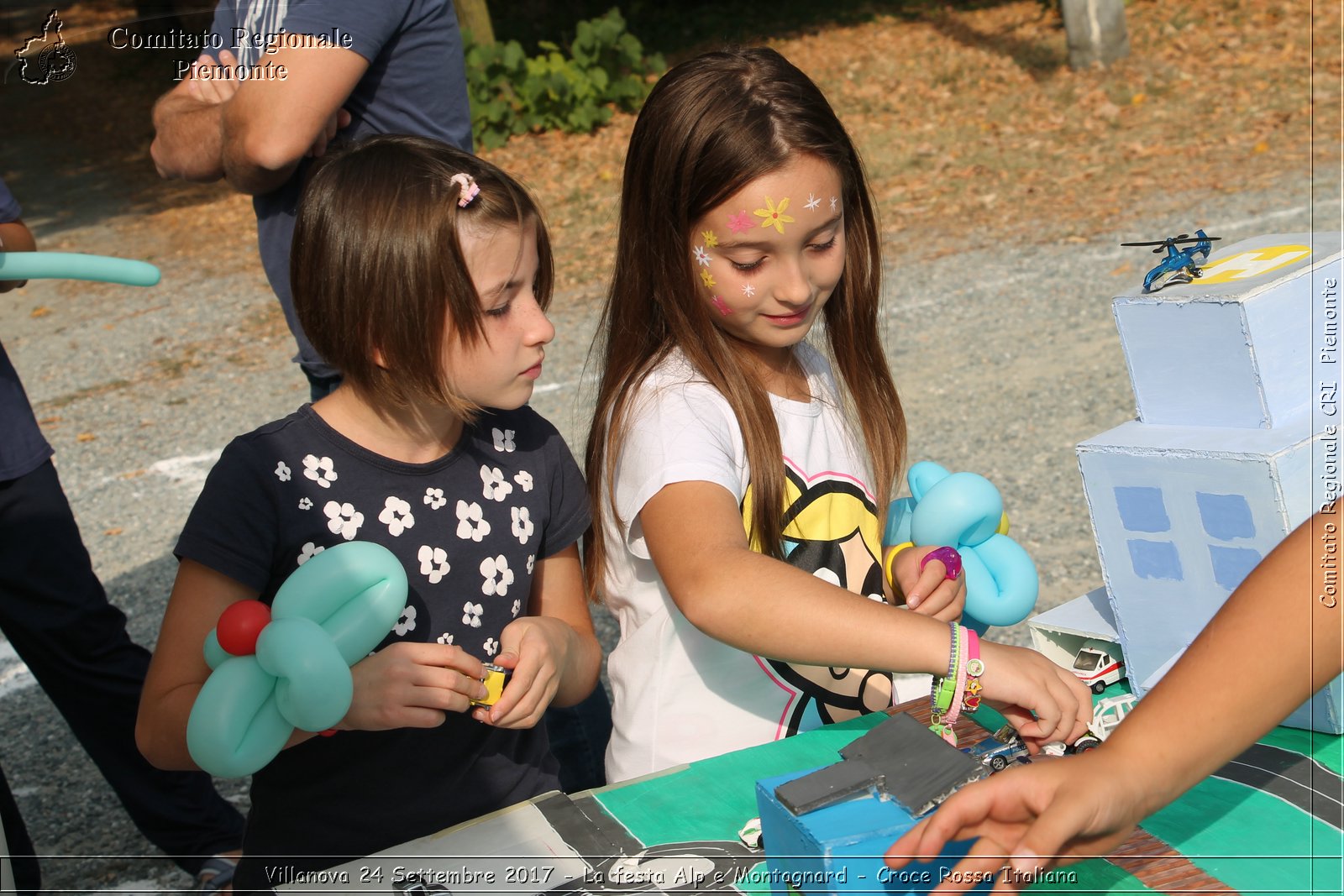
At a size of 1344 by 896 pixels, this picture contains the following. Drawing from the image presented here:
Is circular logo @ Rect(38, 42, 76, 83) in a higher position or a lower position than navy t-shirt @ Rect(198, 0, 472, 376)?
higher

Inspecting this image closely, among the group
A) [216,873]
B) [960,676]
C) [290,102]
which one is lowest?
[216,873]

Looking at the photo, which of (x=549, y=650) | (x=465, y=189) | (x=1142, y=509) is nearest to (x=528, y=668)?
(x=549, y=650)

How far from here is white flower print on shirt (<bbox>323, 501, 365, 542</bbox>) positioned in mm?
1743

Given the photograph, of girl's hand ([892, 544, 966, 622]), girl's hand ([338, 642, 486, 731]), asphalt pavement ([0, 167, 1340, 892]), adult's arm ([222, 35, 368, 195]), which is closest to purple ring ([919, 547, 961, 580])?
girl's hand ([892, 544, 966, 622])

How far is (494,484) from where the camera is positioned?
1.91m

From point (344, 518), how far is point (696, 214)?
2.38ft

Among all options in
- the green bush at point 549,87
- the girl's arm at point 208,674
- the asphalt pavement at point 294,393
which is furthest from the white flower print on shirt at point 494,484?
the green bush at point 549,87

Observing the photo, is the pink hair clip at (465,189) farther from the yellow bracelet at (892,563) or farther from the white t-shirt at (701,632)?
the yellow bracelet at (892,563)

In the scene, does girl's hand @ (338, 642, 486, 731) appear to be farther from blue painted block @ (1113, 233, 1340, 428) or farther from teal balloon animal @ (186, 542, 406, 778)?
blue painted block @ (1113, 233, 1340, 428)

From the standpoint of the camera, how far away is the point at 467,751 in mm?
1854

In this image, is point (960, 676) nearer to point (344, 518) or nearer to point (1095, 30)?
point (344, 518)

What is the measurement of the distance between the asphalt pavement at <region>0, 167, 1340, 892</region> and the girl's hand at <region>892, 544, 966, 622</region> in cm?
105

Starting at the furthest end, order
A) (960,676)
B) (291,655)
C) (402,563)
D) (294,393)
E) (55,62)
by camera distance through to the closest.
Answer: (294,393) → (55,62) → (402,563) → (960,676) → (291,655)

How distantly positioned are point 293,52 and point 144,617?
2548 millimetres
